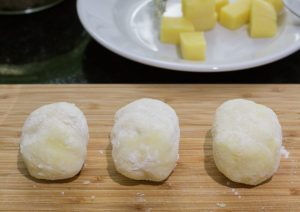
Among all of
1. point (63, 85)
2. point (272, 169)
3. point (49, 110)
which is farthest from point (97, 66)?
point (272, 169)

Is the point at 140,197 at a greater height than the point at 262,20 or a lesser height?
lesser

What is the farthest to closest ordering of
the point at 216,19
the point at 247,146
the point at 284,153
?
the point at 216,19 → the point at 284,153 → the point at 247,146

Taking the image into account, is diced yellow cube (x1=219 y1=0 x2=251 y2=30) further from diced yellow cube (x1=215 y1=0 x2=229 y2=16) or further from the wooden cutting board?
the wooden cutting board


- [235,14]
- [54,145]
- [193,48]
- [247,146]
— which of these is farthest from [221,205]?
[235,14]

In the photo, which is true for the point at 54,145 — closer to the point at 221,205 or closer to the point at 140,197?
the point at 140,197

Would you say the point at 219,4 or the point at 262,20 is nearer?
the point at 262,20

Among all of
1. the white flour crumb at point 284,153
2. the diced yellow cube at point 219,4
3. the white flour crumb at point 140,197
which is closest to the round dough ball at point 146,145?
the white flour crumb at point 140,197

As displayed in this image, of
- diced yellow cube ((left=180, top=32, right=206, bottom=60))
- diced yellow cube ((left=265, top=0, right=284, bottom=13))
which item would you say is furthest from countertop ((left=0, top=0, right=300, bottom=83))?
diced yellow cube ((left=265, top=0, right=284, bottom=13))

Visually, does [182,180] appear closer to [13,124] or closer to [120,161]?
[120,161]
